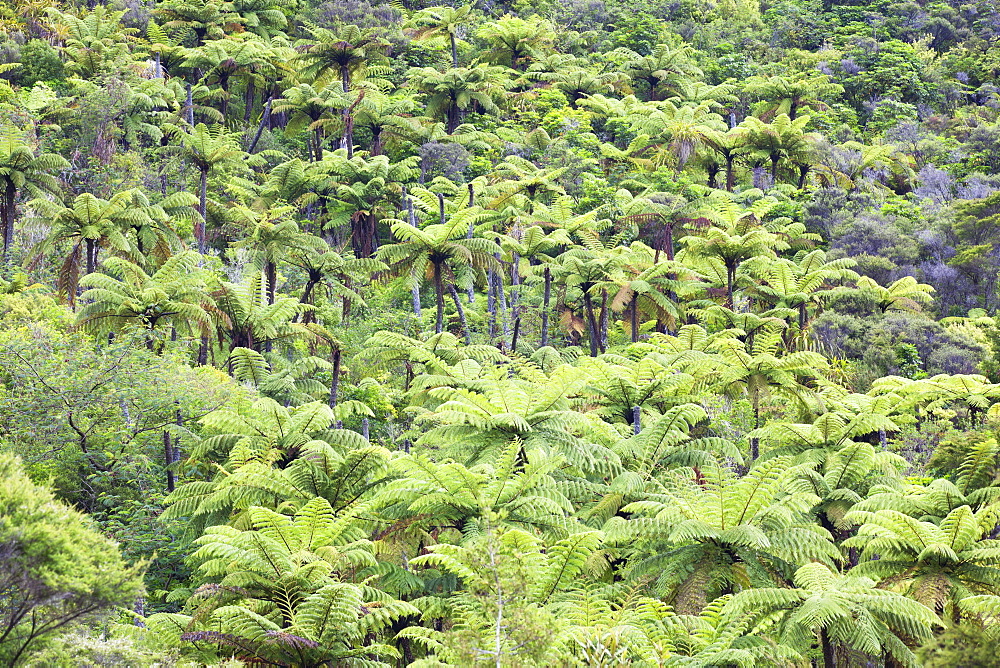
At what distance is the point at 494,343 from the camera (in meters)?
23.5

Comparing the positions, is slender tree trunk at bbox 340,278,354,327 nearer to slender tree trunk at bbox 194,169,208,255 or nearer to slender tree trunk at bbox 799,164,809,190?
slender tree trunk at bbox 194,169,208,255

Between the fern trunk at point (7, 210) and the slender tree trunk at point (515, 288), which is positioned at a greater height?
the fern trunk at point (7, 210)

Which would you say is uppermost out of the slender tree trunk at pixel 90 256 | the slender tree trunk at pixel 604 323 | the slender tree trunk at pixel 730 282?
the slender tree trunk at pixel 90 256

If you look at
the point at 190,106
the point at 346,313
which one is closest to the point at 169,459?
the point at 346,313

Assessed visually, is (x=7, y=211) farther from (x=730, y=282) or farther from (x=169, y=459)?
(x=730, y=282)

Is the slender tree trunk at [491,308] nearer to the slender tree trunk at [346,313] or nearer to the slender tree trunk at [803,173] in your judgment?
the slender tree trunk at [346,313]

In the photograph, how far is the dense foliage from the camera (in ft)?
28.9

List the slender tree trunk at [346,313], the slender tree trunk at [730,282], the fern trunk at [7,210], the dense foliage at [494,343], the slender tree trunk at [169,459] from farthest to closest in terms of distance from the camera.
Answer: the slender tree trunk at [346,313] → the slender tree trunk at [730,282] → the fern trunk at [7,210] → the slender tree trunk at [169,459] → the dense foliage at [494,343]

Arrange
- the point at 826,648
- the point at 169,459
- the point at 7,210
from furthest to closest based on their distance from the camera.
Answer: the point at 7,210 < the point at 169,459 < the point at 826,648

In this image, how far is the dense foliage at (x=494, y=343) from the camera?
28.9ft

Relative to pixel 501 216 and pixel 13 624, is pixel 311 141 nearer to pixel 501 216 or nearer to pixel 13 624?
pixel 501 216

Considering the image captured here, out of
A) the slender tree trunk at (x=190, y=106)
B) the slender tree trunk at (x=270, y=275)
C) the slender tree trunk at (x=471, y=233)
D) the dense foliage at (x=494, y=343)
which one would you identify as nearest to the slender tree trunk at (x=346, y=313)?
the dense foliage at (x=494, y=343)

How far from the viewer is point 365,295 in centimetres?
2709

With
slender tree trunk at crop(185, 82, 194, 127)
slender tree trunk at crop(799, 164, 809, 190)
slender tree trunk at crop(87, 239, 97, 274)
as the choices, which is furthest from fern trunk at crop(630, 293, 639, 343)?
slender tree trunk at crop(185, 82, 194, 127)
